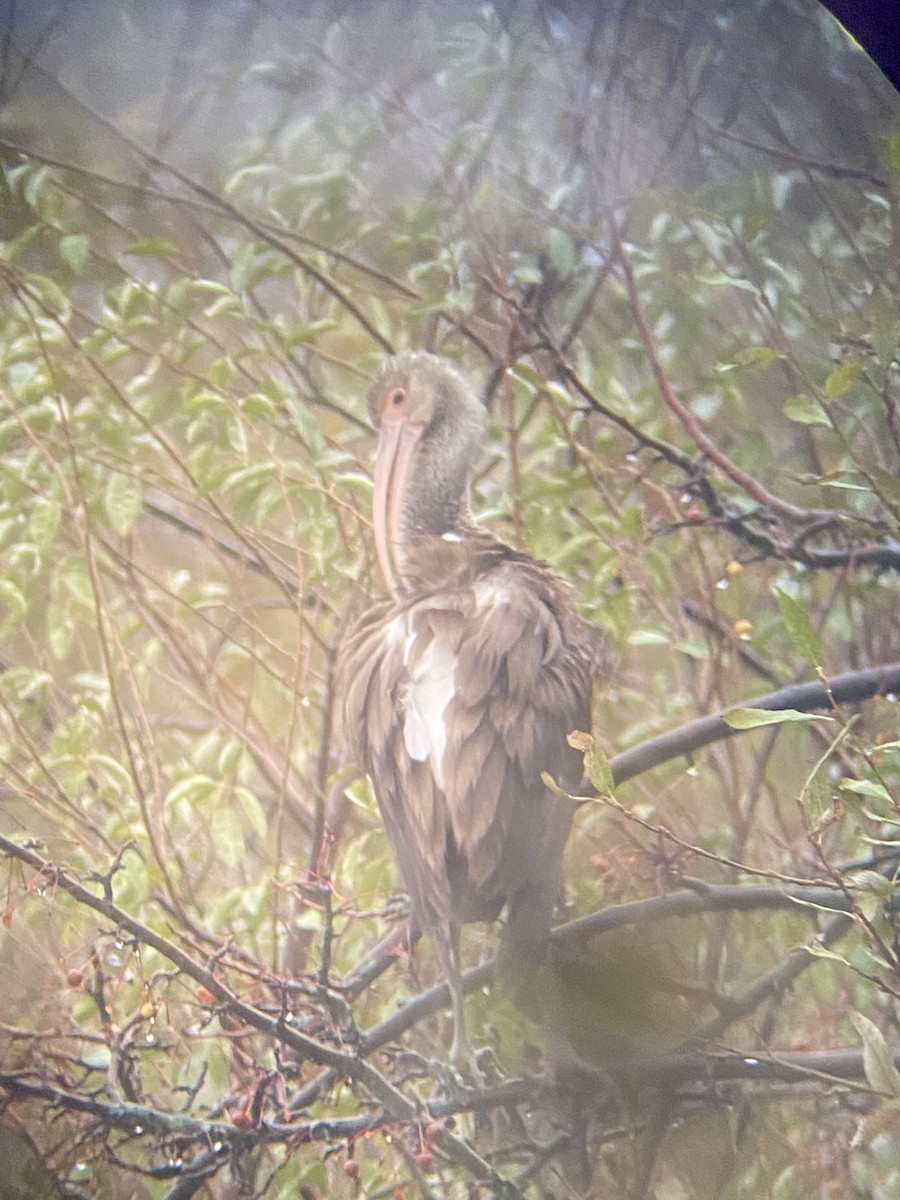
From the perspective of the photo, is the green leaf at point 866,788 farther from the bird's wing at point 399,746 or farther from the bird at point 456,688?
the bird's wing at point 399,746

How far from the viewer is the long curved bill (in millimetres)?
1103

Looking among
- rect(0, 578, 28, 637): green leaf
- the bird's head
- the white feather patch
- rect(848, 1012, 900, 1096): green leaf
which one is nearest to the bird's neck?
the bird's head

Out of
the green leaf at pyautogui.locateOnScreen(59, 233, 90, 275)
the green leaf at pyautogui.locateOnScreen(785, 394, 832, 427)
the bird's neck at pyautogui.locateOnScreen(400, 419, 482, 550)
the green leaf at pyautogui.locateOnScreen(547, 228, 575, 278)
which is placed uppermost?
the green leaf at pyautogui.locateOnScreen(547, 228, 575, 278)

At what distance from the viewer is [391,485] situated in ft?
3.65

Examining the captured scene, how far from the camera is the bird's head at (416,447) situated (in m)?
1.11

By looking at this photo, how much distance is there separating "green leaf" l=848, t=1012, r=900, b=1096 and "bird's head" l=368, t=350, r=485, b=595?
592 mm

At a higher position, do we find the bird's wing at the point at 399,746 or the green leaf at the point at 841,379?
the green leaf at the point at 841,379

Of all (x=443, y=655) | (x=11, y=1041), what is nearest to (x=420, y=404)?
(x=443, y=655)

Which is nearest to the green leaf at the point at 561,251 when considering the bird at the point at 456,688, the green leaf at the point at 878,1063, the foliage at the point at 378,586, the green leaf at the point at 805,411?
the foliage at the point at 378,586

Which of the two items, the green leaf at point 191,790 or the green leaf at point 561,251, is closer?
the green leaf at point 191,790

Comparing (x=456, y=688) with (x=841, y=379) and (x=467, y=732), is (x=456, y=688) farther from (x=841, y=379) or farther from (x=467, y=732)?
(x=841, y=379)

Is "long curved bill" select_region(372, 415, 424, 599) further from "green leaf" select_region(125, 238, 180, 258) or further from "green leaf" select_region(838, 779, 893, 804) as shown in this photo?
"green leaf" select_region(838, 779, 893, 804)

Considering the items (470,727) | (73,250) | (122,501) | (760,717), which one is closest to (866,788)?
(760,717)

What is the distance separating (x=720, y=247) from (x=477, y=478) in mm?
365
